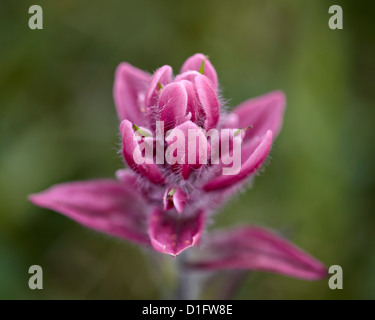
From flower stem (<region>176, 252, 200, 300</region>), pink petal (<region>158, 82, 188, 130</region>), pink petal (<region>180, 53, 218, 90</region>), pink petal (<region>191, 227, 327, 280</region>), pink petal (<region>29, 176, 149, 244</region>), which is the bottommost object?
flower stem (<region>176, 252, 200, 300</region>)

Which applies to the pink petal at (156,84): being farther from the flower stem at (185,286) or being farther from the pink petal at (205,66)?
the flower stem at (185,286)

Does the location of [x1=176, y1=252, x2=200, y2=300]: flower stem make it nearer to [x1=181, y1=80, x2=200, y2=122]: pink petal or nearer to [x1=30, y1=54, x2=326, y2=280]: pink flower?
[x1=30, y1=54, x2=326, y2=280]: pink flower

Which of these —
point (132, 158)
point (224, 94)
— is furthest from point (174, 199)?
point (224, 94)

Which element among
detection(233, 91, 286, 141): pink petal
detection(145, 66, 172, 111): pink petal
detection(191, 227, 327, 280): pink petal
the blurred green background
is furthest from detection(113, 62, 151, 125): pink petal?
the blurred green background

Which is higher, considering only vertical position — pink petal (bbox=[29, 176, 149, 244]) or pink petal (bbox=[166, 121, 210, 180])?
pink petal (bbox=[166, 121, 210, 180])

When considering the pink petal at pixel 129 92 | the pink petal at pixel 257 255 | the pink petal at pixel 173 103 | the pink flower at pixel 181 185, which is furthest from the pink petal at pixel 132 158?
the pink petal at pixel 257 255

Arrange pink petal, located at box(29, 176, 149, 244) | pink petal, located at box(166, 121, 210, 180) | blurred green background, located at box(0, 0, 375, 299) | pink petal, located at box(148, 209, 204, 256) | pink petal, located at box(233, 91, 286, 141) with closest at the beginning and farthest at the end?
pink petal, located at box(166, 121, 210, 180)
pink petal, located at box(148, 209, 204, 256)
pink petal, located at box(29, 176, 149, 244)
pink petal, located at box(233, 91, 286, 141)
blurred green background, located at box(0, 0, 375, 299)
